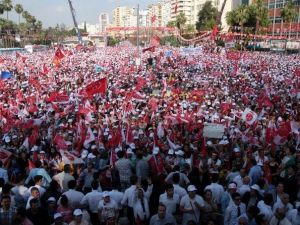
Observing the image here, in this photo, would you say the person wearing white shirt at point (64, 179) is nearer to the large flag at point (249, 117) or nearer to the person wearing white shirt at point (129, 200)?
the person wearing white shirt at point (129, 200)

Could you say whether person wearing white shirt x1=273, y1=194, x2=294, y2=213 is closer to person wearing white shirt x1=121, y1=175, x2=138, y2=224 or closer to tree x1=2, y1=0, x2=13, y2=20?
person wearing white shirt x1=121, y1=175, x2=138, y2=224

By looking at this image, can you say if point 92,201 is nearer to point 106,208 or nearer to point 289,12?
Result: point 106,208

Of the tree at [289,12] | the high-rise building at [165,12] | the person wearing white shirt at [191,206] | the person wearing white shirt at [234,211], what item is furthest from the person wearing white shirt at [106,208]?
the high-rise building at [165,12]

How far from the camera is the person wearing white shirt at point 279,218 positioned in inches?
218

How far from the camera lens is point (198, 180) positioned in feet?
23.6

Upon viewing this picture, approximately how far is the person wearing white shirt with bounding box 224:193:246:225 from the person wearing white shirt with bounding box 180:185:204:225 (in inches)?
14.7

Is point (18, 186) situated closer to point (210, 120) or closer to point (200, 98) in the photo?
point (210, 120)

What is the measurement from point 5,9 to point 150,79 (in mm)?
62221

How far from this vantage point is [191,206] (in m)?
5.95

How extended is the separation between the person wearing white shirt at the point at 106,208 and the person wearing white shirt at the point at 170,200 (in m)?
0.65

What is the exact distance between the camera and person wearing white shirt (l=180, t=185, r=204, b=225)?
5930 mm

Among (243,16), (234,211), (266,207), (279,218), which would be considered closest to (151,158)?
(234,211)

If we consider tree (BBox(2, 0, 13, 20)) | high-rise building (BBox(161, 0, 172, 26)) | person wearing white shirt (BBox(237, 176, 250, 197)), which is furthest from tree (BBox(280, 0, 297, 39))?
high-rise building (BBox(161, 0, 172, 26))

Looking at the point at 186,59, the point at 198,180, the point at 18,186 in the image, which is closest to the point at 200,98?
the point at 198,180
